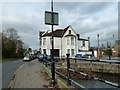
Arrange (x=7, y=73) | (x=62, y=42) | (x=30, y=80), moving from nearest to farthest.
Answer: (x=30, y=80) → (x=7, y=73) → (x=62, y=42)

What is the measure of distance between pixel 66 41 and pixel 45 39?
6139mm

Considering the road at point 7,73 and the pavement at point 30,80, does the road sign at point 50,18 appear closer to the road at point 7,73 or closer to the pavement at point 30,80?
the pavement at point 30,80

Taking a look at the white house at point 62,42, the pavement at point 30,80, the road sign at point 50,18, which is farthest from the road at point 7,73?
the white house at point 62,42

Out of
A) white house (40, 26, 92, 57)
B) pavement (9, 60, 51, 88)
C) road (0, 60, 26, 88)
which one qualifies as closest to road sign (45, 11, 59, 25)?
pavement (9, 60, 51, 88)

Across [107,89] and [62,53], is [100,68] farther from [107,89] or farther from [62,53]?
[62,53]

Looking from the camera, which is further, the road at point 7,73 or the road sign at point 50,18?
the road at point 7,73

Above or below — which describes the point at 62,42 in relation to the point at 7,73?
above

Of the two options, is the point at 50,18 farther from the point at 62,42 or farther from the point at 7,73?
the point at 62,42

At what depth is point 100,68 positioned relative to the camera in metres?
20.9

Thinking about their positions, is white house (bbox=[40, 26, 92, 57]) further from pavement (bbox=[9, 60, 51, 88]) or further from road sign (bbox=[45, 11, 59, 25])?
road sign (bbox=[45, 11, 59, 25])

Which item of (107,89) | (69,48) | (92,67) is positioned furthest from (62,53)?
(107,89)

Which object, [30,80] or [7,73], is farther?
[7,73]

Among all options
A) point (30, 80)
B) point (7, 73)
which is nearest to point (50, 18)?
point (30, 80)

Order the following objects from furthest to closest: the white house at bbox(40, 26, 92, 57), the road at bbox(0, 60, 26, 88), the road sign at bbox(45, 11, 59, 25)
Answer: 1. the white house at bbox(40, 26, 92, 57)
2. the road at bbox(0, 60, 26, 88)
3. the road sign at bbox(45, 11, 59, 25)
